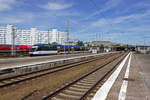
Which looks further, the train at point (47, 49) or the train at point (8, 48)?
the train at point (8, 48)

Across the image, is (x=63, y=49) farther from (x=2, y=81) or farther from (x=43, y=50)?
(x=2, y=81)

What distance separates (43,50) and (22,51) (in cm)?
1680

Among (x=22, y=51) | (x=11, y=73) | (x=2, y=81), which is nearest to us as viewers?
(x=2, y=81)

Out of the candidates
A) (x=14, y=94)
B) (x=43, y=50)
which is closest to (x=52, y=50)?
(x=43, y=50)

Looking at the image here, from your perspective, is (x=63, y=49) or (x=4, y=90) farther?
(x=63, y=49)

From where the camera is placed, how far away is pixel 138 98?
17.7 ft

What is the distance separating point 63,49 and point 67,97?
3397 cm

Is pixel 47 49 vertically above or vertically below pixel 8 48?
below

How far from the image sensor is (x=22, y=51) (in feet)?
140

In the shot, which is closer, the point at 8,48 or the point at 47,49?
the point at 47,49

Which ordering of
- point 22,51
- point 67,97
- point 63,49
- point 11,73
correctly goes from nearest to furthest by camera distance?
point 67,97, point 11,73, point 63,49, point 22,51

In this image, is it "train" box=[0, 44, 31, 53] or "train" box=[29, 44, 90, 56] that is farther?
"train" box=[0, 44, 31, 53]

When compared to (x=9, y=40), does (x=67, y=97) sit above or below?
below

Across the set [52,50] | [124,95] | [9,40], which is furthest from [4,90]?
[9,40]
